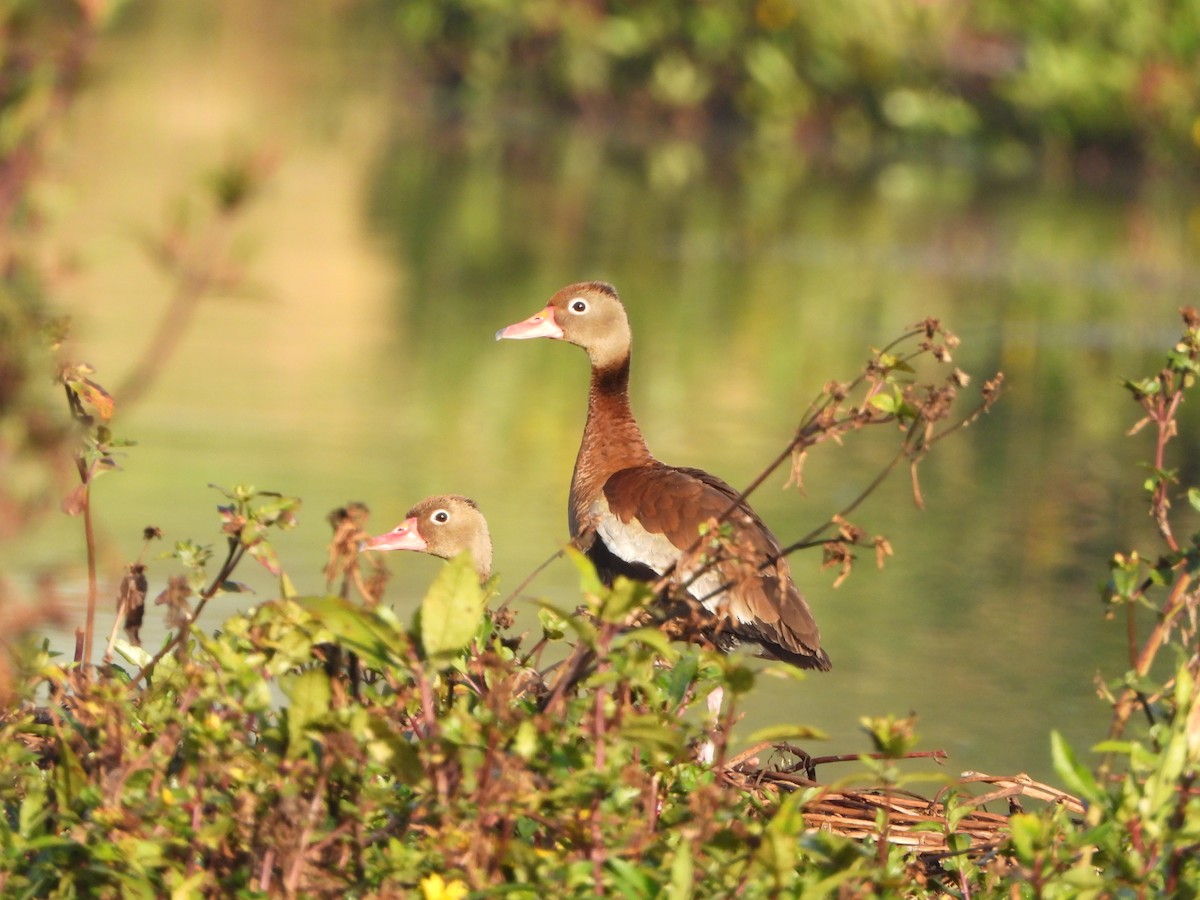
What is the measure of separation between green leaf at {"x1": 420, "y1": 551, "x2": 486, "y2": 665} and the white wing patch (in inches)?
78.4

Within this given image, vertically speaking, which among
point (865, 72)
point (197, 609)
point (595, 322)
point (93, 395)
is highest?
point (865, 72)

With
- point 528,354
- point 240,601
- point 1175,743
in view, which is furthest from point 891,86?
point 1175,743

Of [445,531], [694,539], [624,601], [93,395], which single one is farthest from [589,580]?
[445,531]

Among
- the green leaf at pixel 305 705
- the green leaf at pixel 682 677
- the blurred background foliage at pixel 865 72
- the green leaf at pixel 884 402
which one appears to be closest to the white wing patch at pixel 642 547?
the green leaf at pixel 682 677

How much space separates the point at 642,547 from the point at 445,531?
481 mm

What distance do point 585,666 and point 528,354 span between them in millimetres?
8329

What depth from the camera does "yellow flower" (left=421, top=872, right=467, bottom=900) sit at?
3.02 meters

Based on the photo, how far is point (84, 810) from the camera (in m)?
3.28

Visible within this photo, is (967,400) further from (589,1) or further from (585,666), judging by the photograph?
(589,1)

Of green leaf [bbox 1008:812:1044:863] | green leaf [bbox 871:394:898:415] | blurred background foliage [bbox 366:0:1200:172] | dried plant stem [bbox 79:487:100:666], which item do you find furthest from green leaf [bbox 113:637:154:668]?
blurred background foliage [bbox 366:0:1200:172]

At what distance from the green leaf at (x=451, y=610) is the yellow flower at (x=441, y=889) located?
33 centimetres

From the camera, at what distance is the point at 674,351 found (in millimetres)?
11586

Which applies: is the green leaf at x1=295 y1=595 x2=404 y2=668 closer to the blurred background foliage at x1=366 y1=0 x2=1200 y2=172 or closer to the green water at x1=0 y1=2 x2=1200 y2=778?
the green water at x1=0 y1=2 x2=1200 y2=778

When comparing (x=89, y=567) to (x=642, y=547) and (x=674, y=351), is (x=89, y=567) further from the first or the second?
(x=674, y=351)
